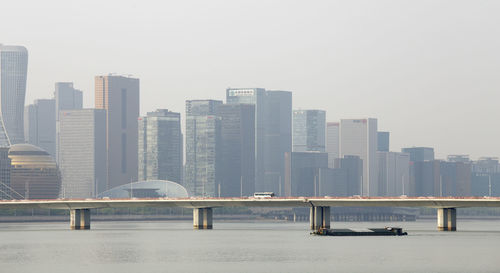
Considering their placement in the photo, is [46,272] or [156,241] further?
[156,241]

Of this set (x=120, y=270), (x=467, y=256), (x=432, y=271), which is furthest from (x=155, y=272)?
(x=467, y=256)

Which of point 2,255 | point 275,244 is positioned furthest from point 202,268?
point 275,244

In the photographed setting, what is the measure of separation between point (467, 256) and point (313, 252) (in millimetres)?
22697

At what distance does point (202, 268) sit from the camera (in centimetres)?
13050

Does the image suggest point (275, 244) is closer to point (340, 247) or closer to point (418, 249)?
point (340, 247)

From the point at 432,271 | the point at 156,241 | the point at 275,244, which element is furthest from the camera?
the point at 156,241

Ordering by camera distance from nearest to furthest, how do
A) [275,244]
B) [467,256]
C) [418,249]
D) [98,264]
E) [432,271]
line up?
[432,271] < [98,264] < [467,256] < [418,249] < [275,244]

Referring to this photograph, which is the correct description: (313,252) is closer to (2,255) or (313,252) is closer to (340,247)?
(340,247)

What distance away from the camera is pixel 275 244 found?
185 metres

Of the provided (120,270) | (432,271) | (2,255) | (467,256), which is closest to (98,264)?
(120,270)

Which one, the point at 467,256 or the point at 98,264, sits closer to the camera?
the point at 98,264

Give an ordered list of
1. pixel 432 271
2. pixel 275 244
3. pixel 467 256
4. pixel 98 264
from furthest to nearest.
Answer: pixel 275 244 < pixel 467 256 < pixel 98 264 < pixel 432 271

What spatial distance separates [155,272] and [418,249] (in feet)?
180

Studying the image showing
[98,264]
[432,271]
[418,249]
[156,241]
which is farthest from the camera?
[156,241]
